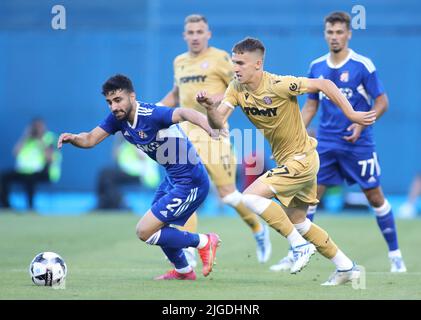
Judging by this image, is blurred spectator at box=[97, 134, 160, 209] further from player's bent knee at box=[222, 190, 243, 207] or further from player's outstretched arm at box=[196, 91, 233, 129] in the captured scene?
player's outstretched arm at box=[196, 91, 233, 129]

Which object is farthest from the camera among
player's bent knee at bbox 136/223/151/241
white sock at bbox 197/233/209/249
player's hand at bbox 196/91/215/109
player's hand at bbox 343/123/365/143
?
player's hand at bbox 343/123/365/143

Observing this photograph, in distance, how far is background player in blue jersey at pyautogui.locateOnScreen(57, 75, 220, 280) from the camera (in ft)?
29.3

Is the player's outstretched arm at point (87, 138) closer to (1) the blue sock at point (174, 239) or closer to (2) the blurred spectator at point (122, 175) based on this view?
(1) the blue sock at point (174, 239)

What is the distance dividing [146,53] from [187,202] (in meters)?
11.6

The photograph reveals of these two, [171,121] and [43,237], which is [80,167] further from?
[171,121]

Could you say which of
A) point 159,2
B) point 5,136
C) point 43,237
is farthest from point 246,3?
point 43,237

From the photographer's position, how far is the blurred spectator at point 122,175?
19141mm

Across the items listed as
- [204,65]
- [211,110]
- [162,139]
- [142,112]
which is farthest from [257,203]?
[204,65]

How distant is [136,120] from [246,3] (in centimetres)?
1206

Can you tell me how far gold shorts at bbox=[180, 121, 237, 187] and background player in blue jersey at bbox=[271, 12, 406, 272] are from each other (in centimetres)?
133

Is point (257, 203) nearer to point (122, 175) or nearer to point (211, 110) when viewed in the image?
point (211, 110)

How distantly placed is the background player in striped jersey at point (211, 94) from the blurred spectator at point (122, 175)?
24.4 feet

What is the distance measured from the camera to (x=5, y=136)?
70.0 ft

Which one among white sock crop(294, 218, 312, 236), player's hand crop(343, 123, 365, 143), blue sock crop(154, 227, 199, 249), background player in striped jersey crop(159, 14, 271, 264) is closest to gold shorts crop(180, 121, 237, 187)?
background player in striped jersey crop(159, 14, 271, 264)
